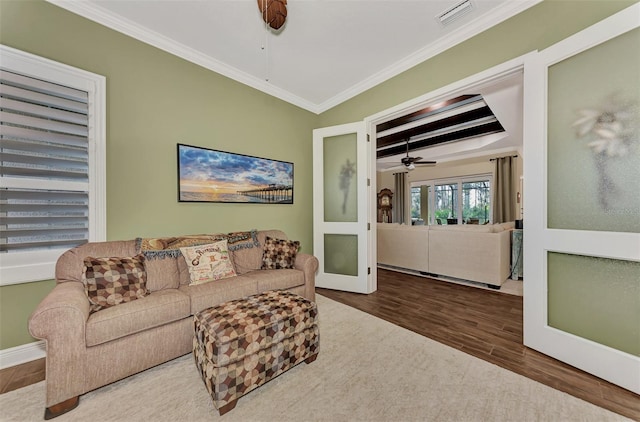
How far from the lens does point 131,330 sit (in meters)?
1.64

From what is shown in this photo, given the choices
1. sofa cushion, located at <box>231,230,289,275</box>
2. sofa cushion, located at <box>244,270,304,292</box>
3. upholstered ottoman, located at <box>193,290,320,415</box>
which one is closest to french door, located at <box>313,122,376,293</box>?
sofa cushion, located at <box>244,270,304,292</box>

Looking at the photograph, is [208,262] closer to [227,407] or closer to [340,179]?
[227,407]

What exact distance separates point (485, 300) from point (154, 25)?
4.90 m

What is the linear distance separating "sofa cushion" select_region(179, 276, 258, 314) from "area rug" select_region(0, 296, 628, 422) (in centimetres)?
43

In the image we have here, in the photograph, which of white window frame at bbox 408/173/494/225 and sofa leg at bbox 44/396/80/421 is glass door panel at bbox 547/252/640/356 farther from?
white window frame at bbox 408/173/494/225

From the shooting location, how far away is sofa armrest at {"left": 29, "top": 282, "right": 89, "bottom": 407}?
1.35 metres

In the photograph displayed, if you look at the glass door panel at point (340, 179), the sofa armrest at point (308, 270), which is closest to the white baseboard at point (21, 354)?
the sofa armrest at point (308, 270)

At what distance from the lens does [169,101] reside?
2648mm

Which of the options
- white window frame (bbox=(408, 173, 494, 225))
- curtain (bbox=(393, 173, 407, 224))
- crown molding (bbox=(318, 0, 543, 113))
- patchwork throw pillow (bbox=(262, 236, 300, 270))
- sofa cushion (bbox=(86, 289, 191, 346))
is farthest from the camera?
curtain (bbox=(393, 173, 407, 224))

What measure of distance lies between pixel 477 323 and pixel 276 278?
2.14 m

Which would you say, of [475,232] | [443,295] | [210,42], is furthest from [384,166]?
[210,42]

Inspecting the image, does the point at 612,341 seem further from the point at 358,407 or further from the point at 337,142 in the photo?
the point at 337,142

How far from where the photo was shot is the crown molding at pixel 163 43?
6.97 ft

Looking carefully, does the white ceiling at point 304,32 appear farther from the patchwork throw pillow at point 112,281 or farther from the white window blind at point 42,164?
the patchwork throw pillow at point 112,281
